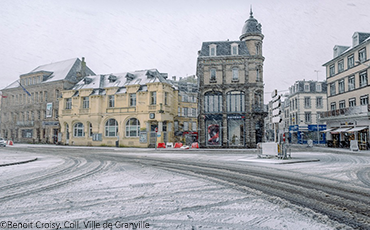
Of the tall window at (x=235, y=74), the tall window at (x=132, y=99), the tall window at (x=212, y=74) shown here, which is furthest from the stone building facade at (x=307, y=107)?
the tall window at (x=132, y=99)

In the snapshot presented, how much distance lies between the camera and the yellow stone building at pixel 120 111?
34344 mm

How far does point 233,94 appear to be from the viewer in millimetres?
33094

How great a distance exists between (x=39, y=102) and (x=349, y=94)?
48.6 m

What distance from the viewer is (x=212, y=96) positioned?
3344 cm

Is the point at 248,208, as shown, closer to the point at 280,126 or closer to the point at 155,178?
the point at 155,178

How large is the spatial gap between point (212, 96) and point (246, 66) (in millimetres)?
5750

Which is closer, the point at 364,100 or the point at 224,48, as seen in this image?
the point at 364,100

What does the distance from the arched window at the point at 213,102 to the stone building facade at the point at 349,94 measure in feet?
51.4

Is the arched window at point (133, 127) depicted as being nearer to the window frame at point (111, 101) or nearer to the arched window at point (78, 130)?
the window frame at point (111, 101)

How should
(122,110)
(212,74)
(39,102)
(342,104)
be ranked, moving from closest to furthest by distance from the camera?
(212,74) → (342,104) → (122,110) → (39,102)

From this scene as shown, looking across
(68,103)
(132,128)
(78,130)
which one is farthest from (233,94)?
(68,103)

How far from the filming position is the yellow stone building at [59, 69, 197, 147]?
3434cm

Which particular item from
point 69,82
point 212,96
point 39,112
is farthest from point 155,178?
point 39,112

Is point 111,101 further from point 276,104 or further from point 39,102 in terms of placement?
point 276,104
